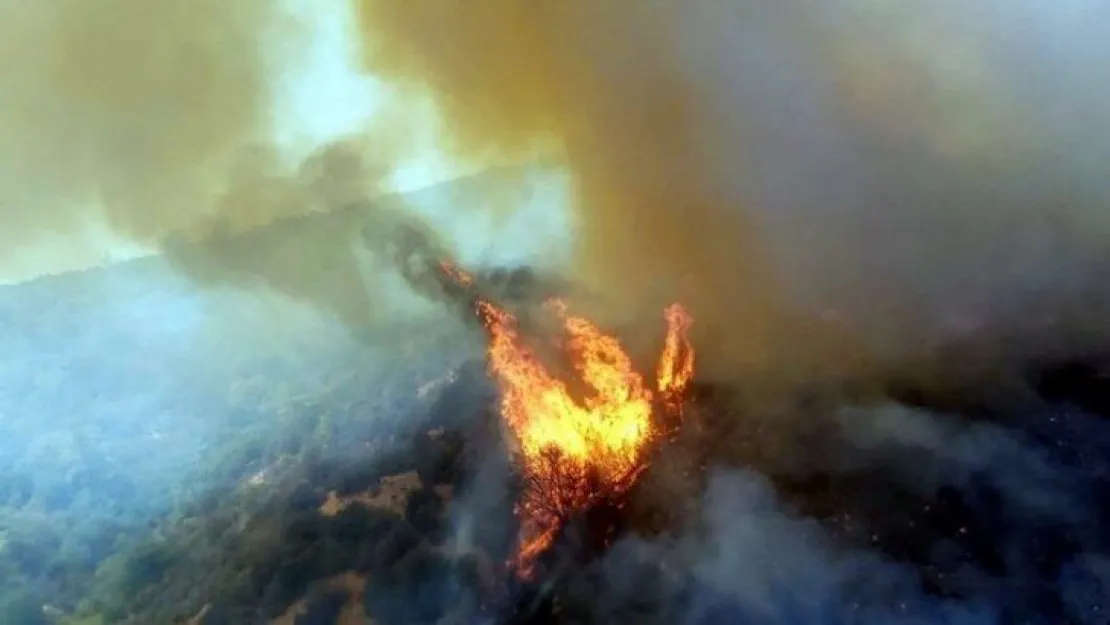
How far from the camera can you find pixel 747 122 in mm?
14883

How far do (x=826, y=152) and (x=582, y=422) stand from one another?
5926mm

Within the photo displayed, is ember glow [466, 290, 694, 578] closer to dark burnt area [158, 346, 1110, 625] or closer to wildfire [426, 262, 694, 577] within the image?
wildfire [426, 262, 694, 577]

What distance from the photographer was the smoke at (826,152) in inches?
559

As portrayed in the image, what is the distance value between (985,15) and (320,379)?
13725 millimetres

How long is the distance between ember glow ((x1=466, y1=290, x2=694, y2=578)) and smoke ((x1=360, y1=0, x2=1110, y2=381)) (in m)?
0.88

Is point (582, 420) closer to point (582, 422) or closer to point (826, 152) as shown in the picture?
point (582, 422)

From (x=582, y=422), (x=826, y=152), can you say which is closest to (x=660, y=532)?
(x=582, y=422)

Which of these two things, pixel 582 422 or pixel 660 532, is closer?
pixel 660 532

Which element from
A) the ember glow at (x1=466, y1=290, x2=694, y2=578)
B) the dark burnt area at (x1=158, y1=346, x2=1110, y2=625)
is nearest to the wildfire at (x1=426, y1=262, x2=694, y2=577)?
the ember glow at (x1=466, y1=290, x2=694, y2=578)

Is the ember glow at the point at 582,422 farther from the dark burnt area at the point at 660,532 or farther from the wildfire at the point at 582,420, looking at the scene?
the dark burnt area at the point at 660,532

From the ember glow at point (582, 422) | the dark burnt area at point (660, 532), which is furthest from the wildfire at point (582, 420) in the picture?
the dark burnt area at point (660, 532)

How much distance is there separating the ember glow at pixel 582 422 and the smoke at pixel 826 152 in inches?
34.8

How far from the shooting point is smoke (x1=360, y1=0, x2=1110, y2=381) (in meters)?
14.2

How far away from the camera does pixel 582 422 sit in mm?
14180
